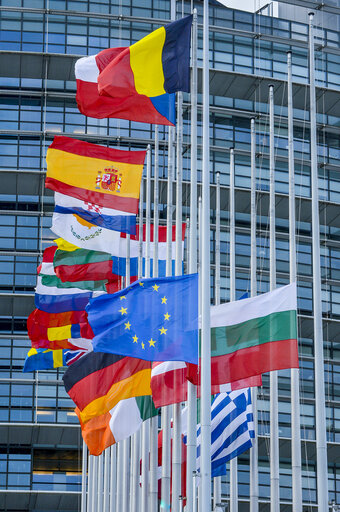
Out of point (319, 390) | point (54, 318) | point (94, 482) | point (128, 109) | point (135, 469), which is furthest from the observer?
point (94, 482)

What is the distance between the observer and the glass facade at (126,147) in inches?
2383

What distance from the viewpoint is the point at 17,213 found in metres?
63.4

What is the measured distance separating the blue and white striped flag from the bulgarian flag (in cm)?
537

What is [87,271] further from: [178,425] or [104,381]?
[178,425]

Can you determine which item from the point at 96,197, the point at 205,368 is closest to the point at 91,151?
the point at 96,197

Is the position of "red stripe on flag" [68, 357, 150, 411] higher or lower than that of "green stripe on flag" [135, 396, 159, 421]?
higher

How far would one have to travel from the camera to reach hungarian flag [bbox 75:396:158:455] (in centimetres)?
2852

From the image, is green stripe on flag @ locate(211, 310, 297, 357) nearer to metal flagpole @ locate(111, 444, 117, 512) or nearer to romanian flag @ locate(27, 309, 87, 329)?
romanian flag @ locate(27, 309, 87, 329)

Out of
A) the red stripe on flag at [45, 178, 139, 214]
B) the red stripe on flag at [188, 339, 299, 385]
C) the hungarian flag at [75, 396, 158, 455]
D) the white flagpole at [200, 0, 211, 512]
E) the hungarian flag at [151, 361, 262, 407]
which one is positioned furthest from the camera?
the red stripe on flag at [45, 178, 139, 214]

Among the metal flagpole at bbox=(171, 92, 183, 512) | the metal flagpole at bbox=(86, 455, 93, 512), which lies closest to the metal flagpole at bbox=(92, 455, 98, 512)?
the metal flagpole at bbox=(86, 455, 93, 512)

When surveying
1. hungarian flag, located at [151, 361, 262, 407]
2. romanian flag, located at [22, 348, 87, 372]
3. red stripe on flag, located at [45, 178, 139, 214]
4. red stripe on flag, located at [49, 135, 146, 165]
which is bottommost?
hungarian flag, located at [151, 361, 262, 407]

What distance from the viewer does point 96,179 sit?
97.6 feet

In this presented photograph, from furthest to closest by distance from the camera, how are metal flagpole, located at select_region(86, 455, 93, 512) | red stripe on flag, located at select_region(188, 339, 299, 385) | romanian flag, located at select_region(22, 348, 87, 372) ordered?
metal flagpole, located at select_region(86, 455, 93, 512), romanian flag, located at select_region(22, 348, 87, 372), red stripe on flag, located at select_region(188, 339, 299, 385)

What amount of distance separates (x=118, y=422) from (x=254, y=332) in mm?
7136
